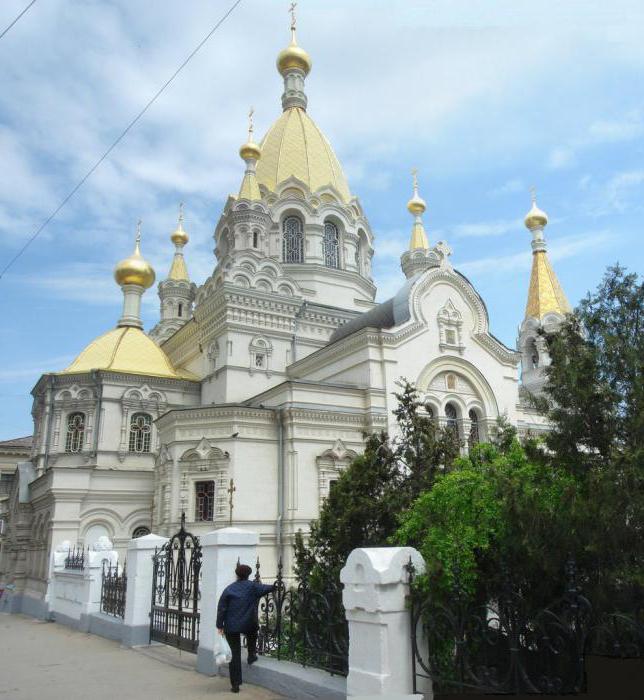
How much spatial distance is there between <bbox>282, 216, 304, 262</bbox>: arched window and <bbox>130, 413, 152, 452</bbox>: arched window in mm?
9560

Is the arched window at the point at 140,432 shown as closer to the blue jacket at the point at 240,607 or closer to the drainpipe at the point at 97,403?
the drainpipe at the point at 97,403

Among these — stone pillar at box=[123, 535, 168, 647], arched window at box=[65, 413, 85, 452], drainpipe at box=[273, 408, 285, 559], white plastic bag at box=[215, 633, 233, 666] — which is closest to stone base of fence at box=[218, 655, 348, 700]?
white plastic bag at box=[215, 633, 233, 666]

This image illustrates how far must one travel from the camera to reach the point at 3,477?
39250mm

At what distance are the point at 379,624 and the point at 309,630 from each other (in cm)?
179

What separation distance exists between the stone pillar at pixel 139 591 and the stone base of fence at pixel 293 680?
3.28 metres

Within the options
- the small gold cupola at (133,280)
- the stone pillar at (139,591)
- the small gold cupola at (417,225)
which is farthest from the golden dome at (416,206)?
the stone pillar at (139,591)

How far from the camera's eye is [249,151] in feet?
96.4

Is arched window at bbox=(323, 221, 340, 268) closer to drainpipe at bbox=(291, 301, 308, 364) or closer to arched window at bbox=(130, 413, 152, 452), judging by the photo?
drainpipe at bbox=(291, 301, 308, 364)

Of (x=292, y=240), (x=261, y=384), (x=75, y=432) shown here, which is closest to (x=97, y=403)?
(x=75, y=432)

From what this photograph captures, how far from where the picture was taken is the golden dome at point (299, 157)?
102ft

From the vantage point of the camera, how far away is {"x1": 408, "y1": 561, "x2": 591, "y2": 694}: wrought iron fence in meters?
4.71

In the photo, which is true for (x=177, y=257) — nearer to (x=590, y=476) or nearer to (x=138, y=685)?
(x=138, y=685)

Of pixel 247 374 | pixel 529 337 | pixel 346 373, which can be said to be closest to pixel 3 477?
pixel 247 374

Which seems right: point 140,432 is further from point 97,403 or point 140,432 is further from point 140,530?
point 140,530
